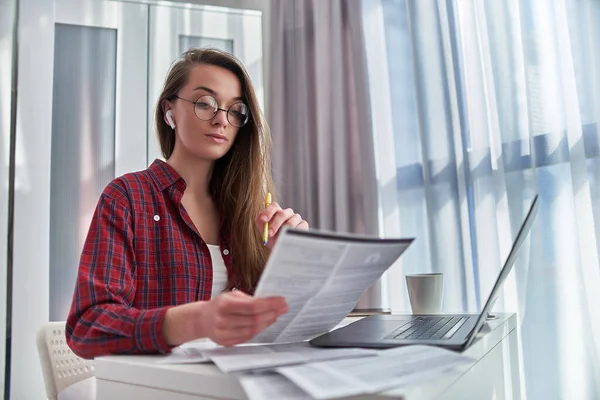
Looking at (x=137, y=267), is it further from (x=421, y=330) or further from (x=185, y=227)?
(x=421, y=330)

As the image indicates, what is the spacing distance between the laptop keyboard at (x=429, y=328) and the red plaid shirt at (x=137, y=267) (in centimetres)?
32

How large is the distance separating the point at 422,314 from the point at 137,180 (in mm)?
647

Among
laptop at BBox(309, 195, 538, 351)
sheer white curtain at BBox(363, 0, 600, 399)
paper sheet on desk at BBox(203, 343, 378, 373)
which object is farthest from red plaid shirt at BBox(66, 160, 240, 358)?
sheer white curtain at BBox(363, 0, 600, 399)

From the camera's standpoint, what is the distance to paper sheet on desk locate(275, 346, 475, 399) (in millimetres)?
471

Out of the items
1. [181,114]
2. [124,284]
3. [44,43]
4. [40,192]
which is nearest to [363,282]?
[124,284]

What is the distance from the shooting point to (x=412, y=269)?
2029 mm

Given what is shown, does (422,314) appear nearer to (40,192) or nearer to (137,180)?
(137,180)

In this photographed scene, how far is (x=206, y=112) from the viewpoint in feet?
4.05

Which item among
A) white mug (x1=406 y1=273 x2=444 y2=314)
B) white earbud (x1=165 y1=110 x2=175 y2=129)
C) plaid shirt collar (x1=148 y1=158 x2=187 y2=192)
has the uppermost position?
white earbud (x1=165 y1=110 x2=175 y2=129)

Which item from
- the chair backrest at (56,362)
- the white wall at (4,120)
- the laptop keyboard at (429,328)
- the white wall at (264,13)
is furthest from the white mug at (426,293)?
the white wall at (264,13)

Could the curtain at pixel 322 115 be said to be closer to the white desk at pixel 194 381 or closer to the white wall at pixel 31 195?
the white wall at pixel 31 195

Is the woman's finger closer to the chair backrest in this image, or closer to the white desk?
the white desk

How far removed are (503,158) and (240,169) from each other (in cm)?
87

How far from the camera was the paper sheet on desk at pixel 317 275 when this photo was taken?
53cm
